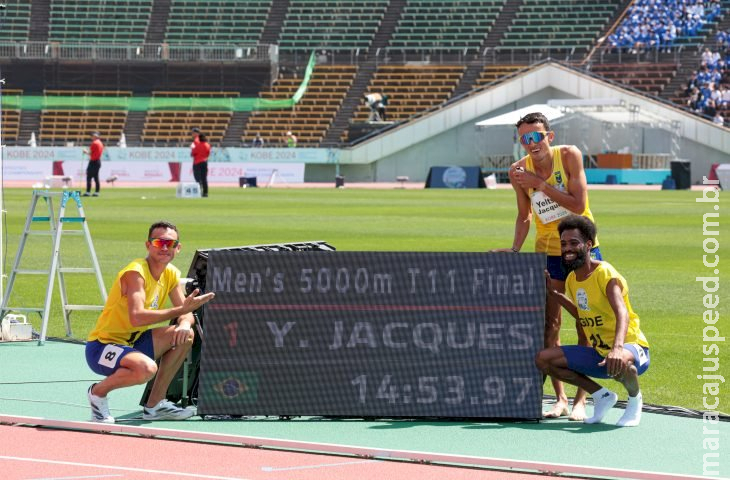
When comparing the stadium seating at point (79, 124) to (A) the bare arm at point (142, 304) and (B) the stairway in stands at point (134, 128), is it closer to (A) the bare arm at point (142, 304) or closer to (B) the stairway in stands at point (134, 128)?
(B) the stairway in stands at point (134, 128)

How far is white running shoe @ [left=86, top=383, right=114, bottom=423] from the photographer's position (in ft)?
28.3

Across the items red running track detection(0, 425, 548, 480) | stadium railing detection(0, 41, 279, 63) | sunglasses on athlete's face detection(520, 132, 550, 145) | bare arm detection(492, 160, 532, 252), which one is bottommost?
red running track detection(0, 425, 548, 480)

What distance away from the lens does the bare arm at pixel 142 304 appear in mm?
8578

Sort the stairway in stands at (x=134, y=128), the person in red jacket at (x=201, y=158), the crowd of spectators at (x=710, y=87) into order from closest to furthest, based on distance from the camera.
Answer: the person in red jacket at (x=201, y=158), the crowd of spectators at (x=710, y=87), the stairway in stands at (x=134, y=128)

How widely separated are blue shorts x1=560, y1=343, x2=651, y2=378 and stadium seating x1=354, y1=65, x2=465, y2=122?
2268 inches

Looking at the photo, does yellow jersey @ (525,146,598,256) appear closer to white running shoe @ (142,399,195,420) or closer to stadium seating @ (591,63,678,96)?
white running shoe @ (142,399,195,420)

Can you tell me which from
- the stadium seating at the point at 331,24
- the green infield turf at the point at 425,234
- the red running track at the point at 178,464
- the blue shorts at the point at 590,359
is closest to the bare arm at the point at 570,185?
the blue shorts at the point at 590,359

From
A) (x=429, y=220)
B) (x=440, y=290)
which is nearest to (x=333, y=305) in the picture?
(x=440, y=290)

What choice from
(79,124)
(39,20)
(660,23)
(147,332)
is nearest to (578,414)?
Answer: (147,332)

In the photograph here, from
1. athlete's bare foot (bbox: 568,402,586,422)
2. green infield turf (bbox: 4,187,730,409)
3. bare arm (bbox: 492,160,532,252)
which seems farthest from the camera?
green infield turf (bbox: 4,187,730,409)

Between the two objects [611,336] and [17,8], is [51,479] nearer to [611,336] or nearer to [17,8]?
[611,336]

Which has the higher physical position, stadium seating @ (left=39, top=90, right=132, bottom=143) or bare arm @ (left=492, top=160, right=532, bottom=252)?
stadium seating @ (left=39, top=90, right=132, bottom=143)

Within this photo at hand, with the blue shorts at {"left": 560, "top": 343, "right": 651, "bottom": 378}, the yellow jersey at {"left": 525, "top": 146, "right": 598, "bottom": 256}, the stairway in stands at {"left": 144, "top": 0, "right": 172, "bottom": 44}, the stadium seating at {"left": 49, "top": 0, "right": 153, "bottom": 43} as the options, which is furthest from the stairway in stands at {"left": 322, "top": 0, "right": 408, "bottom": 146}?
the blue shorts at {"left": 560, "top": 343, "right": 651, "bottom": 378}

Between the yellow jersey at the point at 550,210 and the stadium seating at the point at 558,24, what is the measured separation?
192ft
